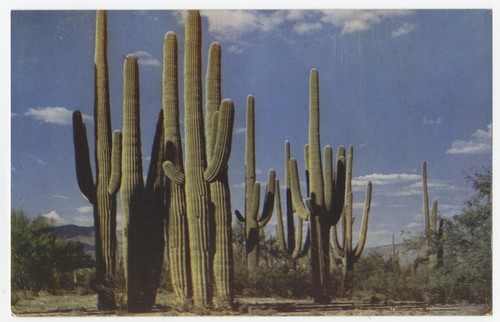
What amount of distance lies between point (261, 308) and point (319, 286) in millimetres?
1018

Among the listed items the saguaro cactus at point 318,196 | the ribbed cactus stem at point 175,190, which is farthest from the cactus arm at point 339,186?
the ribbed cactus stem at point 175,190

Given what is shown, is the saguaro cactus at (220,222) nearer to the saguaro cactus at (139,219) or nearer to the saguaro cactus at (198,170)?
the saguaro cactus at (198,170)

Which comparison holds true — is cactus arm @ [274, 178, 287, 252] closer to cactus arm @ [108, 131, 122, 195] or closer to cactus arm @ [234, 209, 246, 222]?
cactus arm @ [234, 209, 246, 222]

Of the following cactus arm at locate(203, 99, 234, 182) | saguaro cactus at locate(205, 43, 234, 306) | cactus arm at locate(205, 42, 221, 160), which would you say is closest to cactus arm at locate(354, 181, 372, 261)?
saguaro cactus at locate(205, 43, 234, 306)

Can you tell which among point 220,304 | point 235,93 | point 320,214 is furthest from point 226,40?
point 220,304

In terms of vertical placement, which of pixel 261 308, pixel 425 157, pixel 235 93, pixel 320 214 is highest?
pixel 235 93

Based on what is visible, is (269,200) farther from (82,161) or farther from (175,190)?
(82,161)

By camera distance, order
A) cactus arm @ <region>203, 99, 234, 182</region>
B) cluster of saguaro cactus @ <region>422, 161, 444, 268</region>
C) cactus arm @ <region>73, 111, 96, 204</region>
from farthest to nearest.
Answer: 1. cluster of saguaro cactus @ <region>422, 161, 444, 268</region>
2. cactus arm @ <region>73, 111, 96, 204</region>
3. cactus arm @ <region>203, 99, 234, 182</region>

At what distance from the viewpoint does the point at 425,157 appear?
45.7 ft

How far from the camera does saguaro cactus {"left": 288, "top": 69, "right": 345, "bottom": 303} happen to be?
13.9 meters

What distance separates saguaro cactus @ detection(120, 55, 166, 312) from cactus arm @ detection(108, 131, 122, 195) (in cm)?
8

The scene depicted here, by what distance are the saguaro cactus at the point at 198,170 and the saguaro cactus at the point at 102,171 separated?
3.17 ft
